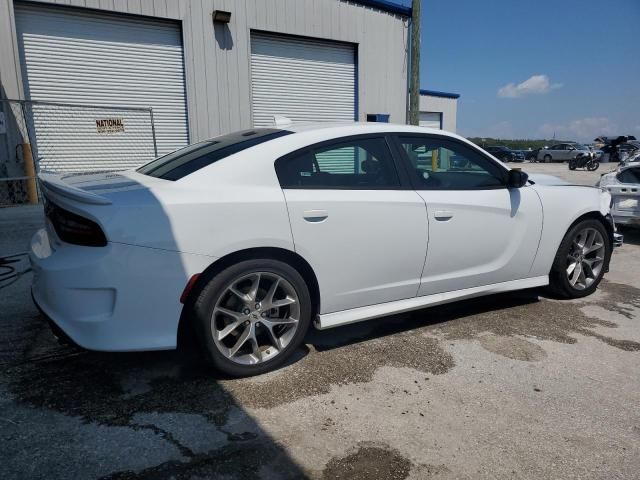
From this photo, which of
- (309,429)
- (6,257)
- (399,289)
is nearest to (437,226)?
(399,289)

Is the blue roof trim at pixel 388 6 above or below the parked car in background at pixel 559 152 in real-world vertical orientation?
above

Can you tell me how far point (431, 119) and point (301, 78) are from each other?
12.9m

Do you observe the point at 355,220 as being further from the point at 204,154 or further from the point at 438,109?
the point at 438,109

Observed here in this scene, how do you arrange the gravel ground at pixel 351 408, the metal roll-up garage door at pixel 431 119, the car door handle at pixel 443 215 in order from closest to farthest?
the gravel ground at pixel 351 408 < the car door handle at pixel 443 215 < the metal roll-up garage door at pixel 431 119

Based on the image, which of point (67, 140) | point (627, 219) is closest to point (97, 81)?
point (67, 140)

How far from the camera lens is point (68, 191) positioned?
8.91ft

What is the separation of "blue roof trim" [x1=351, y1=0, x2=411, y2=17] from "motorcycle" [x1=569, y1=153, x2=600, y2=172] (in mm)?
19321

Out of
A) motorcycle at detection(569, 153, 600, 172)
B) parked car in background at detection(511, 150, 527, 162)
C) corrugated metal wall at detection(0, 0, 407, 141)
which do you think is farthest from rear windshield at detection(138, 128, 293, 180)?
parked car in background at detection(511, 150, 527, 162)

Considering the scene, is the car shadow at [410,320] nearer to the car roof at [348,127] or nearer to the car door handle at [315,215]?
the car door handle at [315,215]

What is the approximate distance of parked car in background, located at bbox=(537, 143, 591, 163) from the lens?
38147 mm

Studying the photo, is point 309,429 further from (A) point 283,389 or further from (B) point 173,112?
(B) point 173,112

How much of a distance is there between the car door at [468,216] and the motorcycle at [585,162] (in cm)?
2810

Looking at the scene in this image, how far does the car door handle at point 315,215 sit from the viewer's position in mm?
3000

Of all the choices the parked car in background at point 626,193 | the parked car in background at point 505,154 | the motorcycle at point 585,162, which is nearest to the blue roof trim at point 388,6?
the parked car in background at point 626,193
